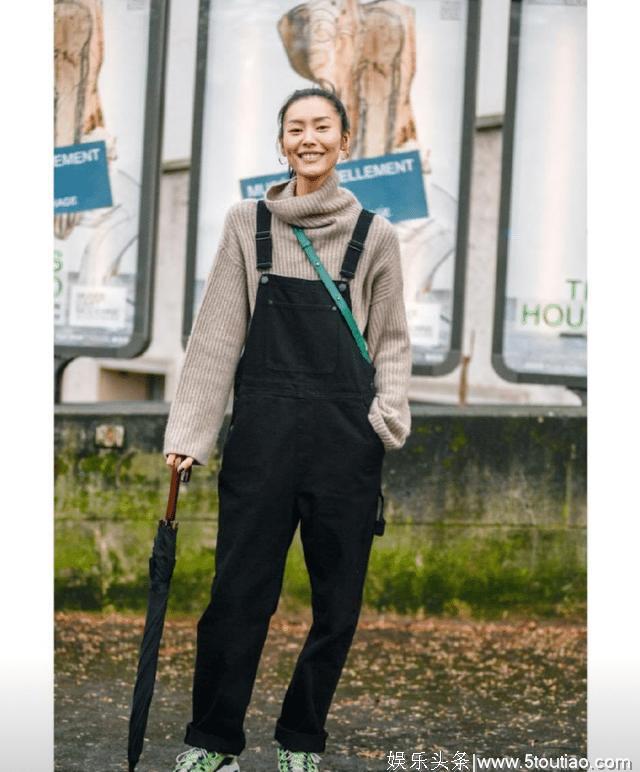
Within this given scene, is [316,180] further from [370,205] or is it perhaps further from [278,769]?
[370,205]

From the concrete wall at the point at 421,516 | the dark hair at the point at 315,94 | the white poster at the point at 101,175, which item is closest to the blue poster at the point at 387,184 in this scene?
the white poster at the point at 101,175

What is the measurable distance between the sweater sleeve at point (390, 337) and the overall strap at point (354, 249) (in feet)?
0.21

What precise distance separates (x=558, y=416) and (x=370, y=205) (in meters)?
1.14

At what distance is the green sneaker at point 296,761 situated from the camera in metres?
3.54

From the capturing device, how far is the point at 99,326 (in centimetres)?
582

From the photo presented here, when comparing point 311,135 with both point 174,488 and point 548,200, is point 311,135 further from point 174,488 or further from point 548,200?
point 548,200

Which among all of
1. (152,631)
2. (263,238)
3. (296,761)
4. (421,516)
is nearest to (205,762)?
(296,761)

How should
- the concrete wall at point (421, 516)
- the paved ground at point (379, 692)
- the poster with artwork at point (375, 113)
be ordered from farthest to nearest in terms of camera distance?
the poster with artwork at point (375, 113)
the concrete wall at point (421, 516)
the paved ground at point (379, 692)

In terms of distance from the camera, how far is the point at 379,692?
466cm

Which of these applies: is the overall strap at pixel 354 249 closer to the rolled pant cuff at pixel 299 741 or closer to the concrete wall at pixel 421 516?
the rolled pant cuff at pixel 299 741

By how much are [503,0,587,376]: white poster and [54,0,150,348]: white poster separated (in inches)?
61.3
